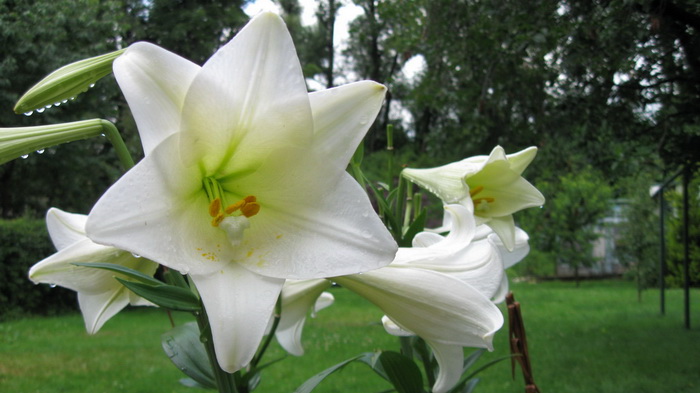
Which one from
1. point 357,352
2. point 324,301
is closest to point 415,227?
point 324,301

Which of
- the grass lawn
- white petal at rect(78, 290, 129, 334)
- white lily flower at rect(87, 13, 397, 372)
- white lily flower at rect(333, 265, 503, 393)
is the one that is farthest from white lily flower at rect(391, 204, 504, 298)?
the grass lawn

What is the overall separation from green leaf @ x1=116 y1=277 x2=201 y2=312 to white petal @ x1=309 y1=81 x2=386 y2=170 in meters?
0.18

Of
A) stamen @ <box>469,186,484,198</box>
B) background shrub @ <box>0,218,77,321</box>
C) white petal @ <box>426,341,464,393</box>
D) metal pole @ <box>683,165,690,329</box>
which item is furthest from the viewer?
background shrub @ <box>0,218,77,321</box>

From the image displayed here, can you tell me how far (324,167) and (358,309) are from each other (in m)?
8.34

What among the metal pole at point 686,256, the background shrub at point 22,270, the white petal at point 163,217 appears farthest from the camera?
the background shrub at point 22,270

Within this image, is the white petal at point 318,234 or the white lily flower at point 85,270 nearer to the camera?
the white petal at point 318,234

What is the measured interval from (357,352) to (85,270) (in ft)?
16.6

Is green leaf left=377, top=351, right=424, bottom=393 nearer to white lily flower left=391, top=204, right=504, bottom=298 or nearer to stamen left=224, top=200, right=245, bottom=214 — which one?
white lily flower left=391, top=204, right=504, bottom=298

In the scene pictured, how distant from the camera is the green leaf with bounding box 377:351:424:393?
3.07 feet

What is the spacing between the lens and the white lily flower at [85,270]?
672mm

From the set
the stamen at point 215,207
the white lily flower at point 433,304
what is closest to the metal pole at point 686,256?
the white lily flower at point 433,304

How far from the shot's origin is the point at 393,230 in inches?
41.2

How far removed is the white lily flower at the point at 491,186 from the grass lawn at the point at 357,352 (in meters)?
3.48

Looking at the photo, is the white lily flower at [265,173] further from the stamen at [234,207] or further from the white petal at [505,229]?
the white petal at [505,229]
